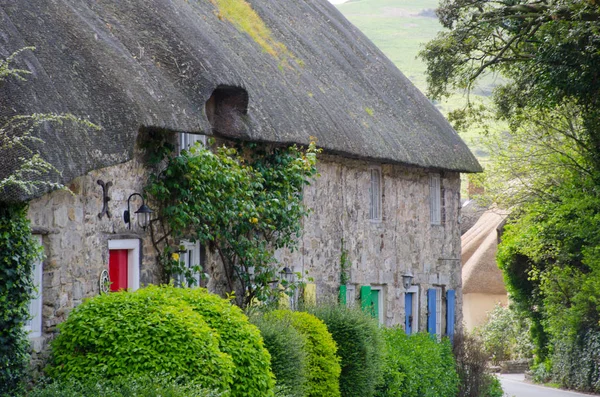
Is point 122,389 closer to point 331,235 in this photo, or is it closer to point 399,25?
point 331,235

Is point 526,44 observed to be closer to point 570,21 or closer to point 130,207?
point 570,21

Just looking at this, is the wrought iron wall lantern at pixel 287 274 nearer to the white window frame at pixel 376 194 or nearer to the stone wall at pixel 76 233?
the stone wall at pixel 76 233

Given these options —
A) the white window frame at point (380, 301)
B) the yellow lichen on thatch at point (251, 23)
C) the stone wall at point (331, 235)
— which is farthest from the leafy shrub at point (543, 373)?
the yellow lichen on thatch at point (251, 23)

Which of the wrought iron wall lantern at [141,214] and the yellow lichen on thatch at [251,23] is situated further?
the yellow lichen on thatch at [251,23]

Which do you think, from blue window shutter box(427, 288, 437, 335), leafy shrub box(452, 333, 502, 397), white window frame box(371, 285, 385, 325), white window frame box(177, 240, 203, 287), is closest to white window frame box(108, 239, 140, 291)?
white window frame box(177, 240, 203, 287)

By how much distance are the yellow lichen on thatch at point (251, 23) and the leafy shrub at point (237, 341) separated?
7.20m

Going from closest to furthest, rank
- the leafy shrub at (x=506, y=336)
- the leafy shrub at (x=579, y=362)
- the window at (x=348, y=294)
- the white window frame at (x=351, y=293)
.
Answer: the window at (x=348, y=294) → the white window frame at (x=351, y=293) → the leafy shrub at (x=579, y=362) → the leafy shrub at (x=506, y=336)

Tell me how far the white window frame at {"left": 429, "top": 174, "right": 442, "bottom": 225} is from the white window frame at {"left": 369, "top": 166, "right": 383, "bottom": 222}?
2500 millimetres

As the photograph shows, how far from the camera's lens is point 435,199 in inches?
860

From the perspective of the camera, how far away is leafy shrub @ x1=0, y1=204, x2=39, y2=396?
8.62 meters

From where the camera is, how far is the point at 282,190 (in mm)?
14633

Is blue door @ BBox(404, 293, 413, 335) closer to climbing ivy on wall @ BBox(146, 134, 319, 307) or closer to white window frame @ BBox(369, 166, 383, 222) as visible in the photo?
white window frame @ BBox(369, 166, 383, 222)

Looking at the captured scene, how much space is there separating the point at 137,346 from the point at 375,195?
34.7 feet

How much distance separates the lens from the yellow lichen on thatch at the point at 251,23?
1708cm
